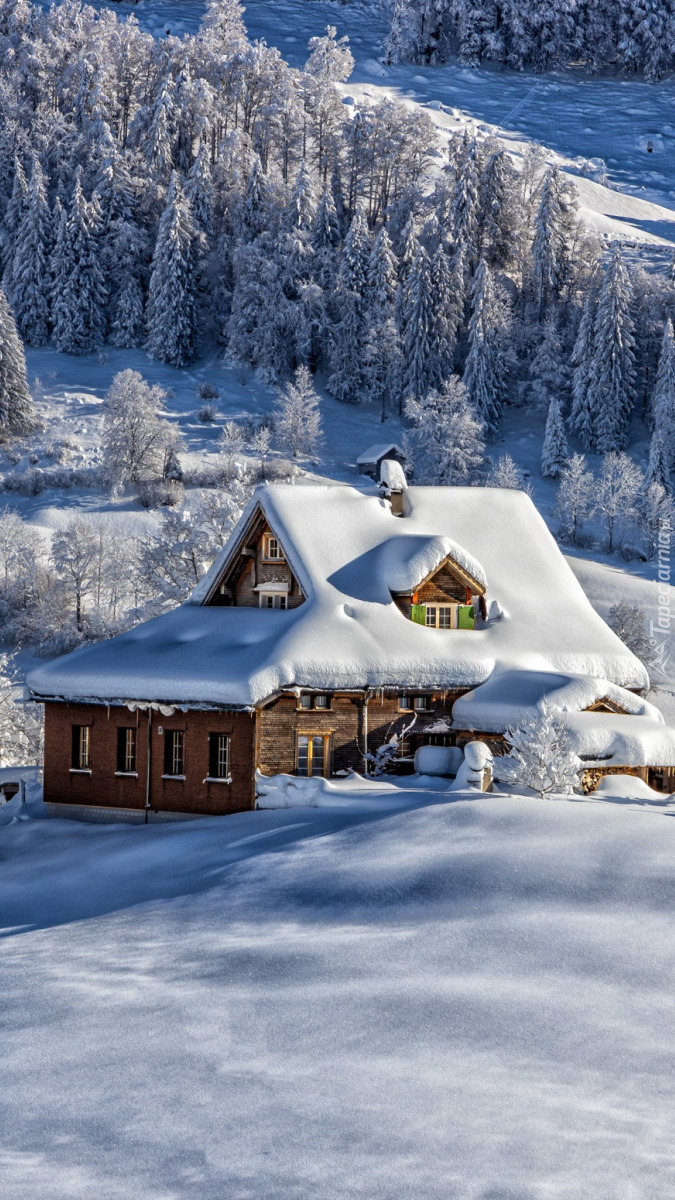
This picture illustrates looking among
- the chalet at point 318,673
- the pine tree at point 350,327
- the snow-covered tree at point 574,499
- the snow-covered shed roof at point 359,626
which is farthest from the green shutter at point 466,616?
the pine tree at point 350,327

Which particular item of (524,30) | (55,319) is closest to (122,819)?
(55,319)

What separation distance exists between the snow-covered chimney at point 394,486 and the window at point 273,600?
4.36 metres

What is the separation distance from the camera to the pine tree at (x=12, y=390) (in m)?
74.0

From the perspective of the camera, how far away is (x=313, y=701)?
2658cm

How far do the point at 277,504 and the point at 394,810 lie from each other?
10957mm

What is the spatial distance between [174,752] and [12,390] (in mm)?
53479

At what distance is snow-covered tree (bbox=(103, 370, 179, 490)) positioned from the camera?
69125 mm

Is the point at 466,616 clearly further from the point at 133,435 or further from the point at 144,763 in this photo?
the point at 133,435

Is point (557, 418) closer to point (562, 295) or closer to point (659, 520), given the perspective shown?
point (659, 520)

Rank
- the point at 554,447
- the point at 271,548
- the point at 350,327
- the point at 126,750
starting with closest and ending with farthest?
the point at 126,750, the point at 271,548, the point at 554,447, the point at 350,327

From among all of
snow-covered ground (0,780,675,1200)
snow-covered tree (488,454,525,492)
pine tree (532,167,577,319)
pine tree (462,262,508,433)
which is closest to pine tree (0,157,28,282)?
pine tree (462,262,508,433)

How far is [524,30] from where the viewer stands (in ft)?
522

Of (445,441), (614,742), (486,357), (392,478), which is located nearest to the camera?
(614,742)

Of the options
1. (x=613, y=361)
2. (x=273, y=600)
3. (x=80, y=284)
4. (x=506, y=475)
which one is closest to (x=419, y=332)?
(x=613, y=361)
